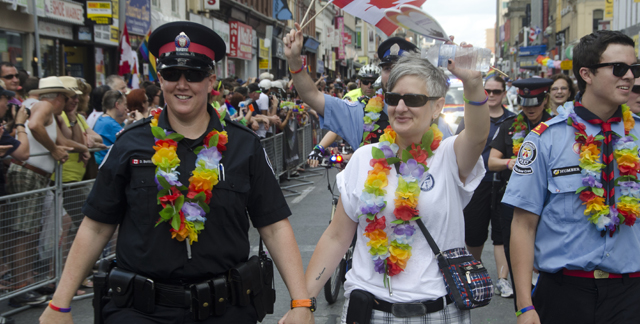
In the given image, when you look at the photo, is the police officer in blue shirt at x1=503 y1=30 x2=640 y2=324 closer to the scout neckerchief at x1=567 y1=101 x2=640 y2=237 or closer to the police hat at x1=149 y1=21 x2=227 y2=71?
the scout neckerchief at x1=567 y1=101 x2=640 y2=237

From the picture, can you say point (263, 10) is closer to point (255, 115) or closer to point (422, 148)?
point (255, 115)

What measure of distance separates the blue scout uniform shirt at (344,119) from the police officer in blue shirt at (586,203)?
1187 mm

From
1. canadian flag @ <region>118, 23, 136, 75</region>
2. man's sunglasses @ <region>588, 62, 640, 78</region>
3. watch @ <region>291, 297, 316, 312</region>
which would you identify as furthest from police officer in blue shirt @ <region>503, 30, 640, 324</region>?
canadian flag @ <region>118, 23, 136, 75</region>

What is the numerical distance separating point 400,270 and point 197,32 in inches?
60.1

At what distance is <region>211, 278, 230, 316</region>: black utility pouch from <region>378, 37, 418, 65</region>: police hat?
8.04 ft

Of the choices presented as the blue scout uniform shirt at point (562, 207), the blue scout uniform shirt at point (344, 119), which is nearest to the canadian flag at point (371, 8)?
the blue scout uniform shirt at point (344, 119)

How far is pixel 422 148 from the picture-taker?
9.66 feet

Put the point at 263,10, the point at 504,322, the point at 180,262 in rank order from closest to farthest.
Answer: the point at 180,262 < the point at 504,322 < the point at 263,10

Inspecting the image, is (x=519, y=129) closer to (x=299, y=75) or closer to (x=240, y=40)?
(x=299, y=75)

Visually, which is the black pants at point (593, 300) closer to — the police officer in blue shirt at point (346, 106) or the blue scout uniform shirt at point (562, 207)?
the blue scout uniform shirt at point (562, 207)

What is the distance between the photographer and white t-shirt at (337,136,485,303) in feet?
9.04

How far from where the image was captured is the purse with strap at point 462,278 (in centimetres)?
265

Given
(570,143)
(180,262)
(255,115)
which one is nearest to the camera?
(180,262)

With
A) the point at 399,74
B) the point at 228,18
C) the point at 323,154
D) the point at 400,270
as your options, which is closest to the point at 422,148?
the point at 399,74
